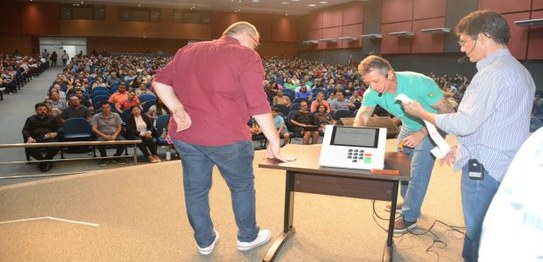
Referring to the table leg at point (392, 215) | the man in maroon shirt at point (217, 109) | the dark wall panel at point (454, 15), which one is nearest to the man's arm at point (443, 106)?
the table leg at point (392, 215)

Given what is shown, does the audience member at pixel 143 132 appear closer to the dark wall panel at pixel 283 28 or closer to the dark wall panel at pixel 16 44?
the dark wall panel at pixel 16 44

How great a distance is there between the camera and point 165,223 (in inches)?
131

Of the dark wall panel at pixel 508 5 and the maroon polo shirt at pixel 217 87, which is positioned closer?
the maroon polo shirt at pixel 217 87

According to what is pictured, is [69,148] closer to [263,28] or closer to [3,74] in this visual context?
[3,74]

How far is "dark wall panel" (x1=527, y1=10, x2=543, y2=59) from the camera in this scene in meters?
13.4

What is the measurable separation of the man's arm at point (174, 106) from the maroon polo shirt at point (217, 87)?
0.03m

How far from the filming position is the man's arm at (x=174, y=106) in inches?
96.3

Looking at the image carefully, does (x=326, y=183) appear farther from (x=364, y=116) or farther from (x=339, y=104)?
(x=339, y=104)

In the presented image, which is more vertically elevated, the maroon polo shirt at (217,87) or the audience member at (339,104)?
the maroon polo shirt at (217,87)

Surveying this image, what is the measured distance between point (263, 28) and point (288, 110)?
23.1 m

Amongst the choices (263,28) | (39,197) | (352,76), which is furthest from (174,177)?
(263,28)

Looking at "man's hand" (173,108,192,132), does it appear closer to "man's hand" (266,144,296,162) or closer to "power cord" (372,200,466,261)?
"man's hand" (266,144,296,162)

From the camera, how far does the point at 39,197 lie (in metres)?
3.98

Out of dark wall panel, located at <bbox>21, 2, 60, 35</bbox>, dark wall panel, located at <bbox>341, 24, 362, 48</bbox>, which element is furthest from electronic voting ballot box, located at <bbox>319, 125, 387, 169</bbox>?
dark wall panel, located at <bbox>21, 2, 60, 35</bbox>
